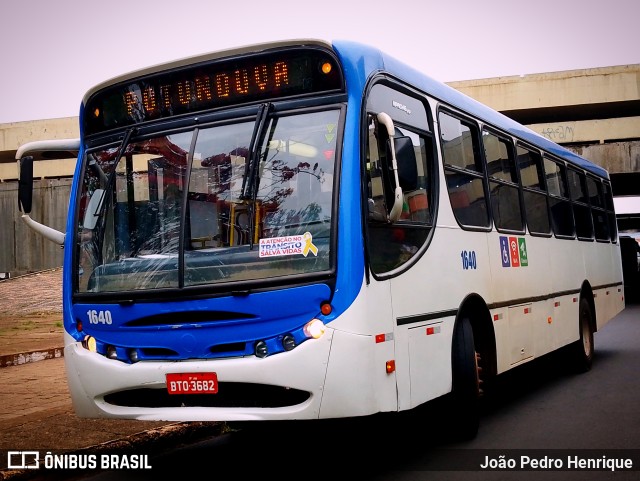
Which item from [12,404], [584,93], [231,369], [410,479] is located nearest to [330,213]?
[231,369]

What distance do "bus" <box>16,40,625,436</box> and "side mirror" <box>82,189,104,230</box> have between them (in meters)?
0.01

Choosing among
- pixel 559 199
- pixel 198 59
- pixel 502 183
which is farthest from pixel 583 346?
pixel 198 59

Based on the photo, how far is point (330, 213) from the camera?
5375 mm

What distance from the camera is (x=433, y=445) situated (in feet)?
22.1

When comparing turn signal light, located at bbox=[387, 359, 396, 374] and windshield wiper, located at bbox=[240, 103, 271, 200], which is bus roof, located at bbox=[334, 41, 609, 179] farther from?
turn signal light, located at bbox=[387, 359, 396, 374]

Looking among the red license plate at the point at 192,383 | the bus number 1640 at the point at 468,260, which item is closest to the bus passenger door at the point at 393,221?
the bus number 1640 at the point at 468,260

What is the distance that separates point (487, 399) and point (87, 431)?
14.5ft

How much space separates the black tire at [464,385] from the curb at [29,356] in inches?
332

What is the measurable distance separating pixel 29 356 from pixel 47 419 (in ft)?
19.5

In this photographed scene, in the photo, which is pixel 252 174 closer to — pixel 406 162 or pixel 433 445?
pixel 406 162

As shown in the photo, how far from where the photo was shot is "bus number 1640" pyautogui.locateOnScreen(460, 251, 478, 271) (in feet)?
22.8

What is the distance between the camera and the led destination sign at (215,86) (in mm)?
5660

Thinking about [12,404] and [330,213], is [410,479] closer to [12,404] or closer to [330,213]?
[330,213]

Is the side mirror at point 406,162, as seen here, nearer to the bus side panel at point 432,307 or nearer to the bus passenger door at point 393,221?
the bus passenger door at point 393,221
